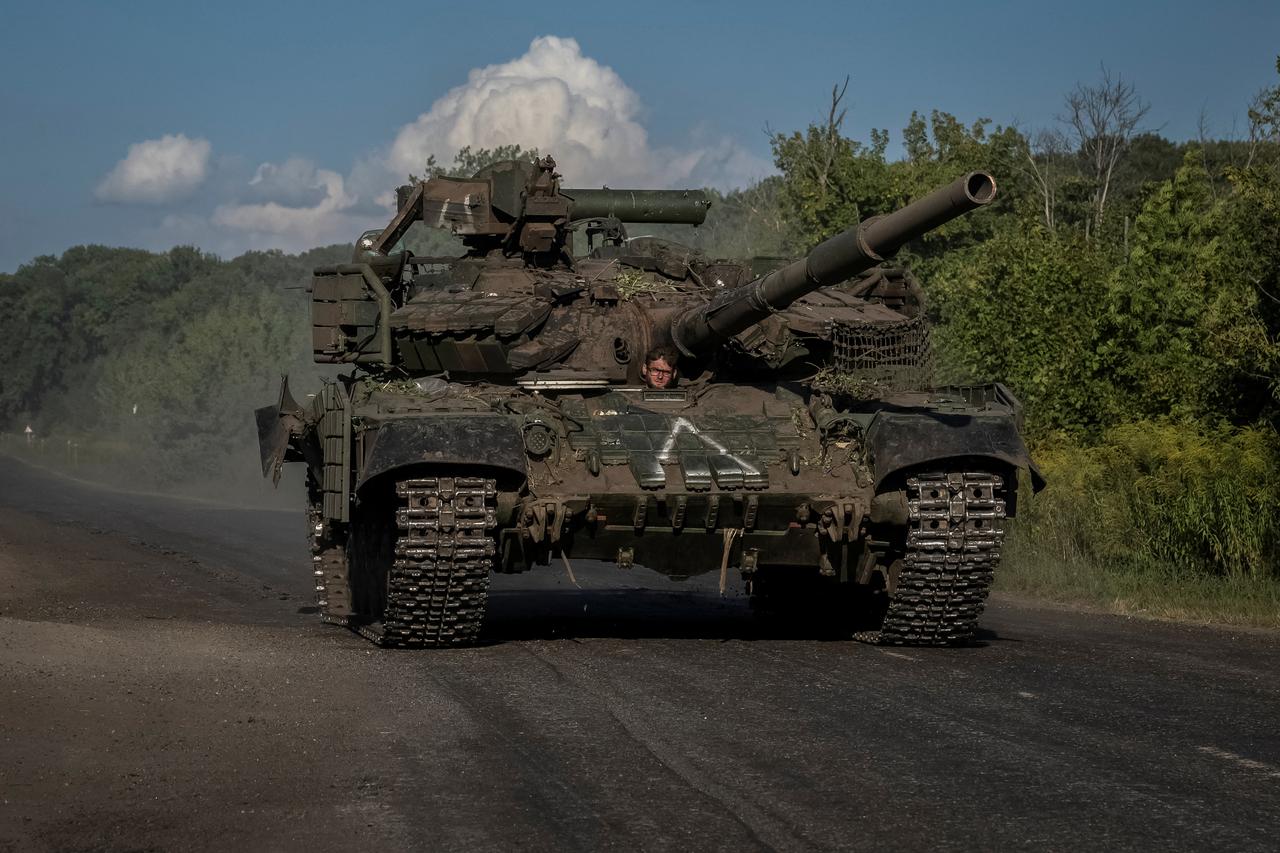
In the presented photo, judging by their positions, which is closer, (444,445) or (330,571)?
(444,445)

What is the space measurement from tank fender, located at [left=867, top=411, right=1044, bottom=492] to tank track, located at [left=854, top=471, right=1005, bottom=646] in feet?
0.80

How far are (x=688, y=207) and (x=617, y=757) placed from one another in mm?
10214

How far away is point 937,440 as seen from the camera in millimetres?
13156

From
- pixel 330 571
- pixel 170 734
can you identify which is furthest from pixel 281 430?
pixel 170 734

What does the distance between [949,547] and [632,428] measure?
2466mm

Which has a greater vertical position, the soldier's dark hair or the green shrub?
the soldier's dark hair

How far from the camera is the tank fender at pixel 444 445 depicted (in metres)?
12.6

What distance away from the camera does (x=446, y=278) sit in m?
16.2

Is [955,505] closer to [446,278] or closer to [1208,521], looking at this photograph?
[446,278]

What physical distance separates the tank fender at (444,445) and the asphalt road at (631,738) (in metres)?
1.35

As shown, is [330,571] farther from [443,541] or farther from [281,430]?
[443,541]

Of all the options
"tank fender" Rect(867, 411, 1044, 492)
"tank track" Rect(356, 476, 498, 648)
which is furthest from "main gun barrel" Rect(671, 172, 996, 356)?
"tank track" Rect(356, 476, 498, 648)

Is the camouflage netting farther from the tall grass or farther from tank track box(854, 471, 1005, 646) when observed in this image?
the tall grass

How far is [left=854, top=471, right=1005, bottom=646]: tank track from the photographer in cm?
1320
